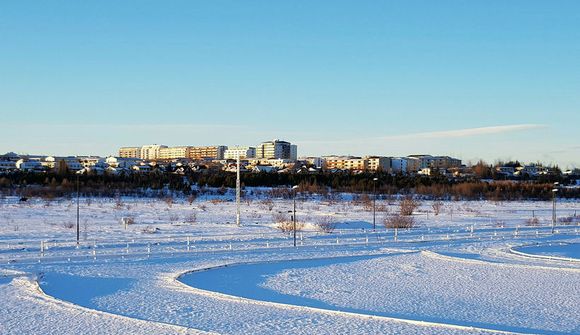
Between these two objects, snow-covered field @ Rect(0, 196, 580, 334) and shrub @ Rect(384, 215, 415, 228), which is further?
shrub @ Rect(384, 215, 415, 228)

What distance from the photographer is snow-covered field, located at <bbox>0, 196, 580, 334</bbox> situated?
1808cm

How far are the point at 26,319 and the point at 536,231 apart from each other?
36402mm

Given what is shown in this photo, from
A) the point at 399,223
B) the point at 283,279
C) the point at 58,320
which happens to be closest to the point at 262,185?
the point at 399,223

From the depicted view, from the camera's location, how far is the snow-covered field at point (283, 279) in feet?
59.3

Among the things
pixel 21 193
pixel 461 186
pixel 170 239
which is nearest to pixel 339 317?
pixel 170 239

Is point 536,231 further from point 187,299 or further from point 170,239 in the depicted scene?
point 187,299

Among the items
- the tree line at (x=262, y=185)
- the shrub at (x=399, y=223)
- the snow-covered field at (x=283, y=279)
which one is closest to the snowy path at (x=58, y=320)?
the snow-covered field at (x=283, y=279)

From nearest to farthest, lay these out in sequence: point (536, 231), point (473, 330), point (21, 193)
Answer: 1. point (473, 330)
2. point (536, 231)
3. point (21, 193)

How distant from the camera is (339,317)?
18.6 metres

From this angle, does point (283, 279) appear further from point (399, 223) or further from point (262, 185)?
point (262, 185)

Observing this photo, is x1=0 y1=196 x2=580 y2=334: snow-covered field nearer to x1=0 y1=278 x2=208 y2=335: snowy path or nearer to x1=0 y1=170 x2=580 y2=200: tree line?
x1=0 y1=278 x2=208 y2=335: snowy path

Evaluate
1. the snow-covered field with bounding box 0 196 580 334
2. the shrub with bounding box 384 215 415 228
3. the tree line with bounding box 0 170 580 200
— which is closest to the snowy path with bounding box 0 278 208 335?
the snow-covered field with bounding box 0 196 580 334

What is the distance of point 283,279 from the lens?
2584 centimetres

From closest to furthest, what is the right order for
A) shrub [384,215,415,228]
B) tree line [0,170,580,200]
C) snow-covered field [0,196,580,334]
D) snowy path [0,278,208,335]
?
1. snowy path [0,278,208,335]
2. snow-covered field [0,196,580,334]
3. shrub [384,215,415,228]
4. tree line [0,170,580,200]
